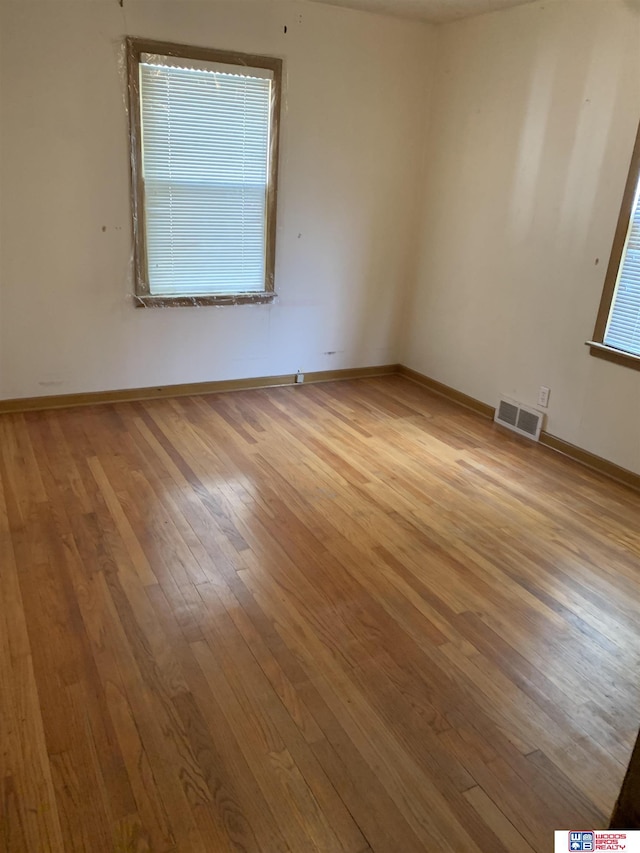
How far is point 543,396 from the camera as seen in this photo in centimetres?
394

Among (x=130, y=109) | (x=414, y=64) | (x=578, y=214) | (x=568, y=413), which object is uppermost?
(x=414, y=64)

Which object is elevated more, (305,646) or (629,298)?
(629,298)

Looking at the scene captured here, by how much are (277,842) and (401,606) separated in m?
1.00

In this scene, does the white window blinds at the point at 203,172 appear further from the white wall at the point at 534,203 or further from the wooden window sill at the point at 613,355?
the wooden window sill at the point at 613,355

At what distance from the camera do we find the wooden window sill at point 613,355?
3348 mm

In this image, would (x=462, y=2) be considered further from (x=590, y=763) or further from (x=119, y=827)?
(x=119, y=827)

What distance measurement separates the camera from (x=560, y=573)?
2.64 metres

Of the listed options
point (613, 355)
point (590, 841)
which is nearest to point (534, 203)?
point (613, 355)

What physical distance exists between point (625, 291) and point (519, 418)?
Answer: 41.3 inches

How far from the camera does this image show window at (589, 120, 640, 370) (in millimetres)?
3275

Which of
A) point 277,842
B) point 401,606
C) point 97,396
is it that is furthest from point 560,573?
point 97,396

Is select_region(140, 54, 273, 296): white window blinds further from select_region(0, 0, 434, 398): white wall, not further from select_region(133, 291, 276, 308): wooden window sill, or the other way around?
select_region(0, 0, 434, 398): white wall

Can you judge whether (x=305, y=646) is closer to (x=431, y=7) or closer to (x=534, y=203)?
(x=534, y=203)

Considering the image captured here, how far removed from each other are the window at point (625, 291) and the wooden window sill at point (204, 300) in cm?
216
